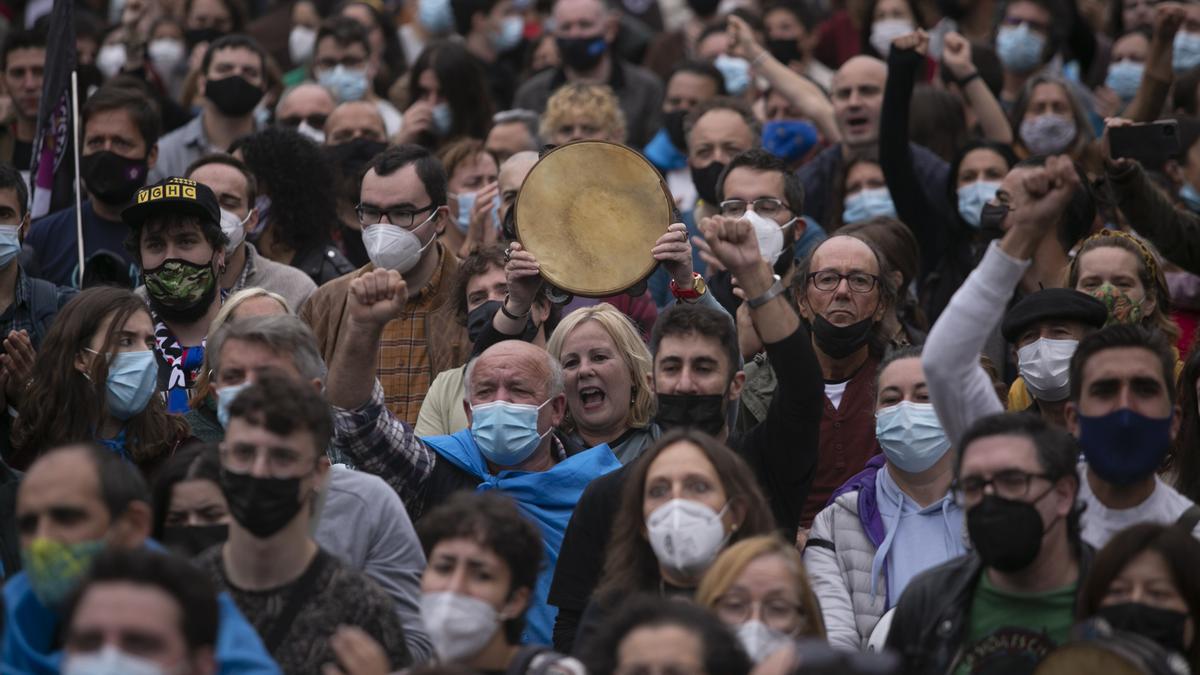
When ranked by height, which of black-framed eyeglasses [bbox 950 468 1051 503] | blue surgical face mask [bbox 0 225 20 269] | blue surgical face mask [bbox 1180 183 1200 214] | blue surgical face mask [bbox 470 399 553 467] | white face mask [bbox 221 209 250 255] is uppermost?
blue surgical face mask [bbox 1180 183 1200 214]

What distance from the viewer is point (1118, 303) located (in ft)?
29.1

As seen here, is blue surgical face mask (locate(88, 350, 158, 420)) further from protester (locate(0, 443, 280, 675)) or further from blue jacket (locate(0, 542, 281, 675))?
blue jacket (locate(0, 542, 281, 675))

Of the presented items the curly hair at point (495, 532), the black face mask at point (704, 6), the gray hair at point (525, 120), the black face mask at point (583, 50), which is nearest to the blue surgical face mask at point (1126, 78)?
the black face mask at point (704, 6)

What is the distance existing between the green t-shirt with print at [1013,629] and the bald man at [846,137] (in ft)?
17.6

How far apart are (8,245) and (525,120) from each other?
13.8 feet

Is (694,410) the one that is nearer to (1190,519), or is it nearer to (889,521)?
(889,521)

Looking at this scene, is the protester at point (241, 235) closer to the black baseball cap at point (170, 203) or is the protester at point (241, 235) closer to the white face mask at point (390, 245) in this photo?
the black baseball cap at point (170, 203)

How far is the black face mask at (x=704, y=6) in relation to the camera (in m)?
15.8

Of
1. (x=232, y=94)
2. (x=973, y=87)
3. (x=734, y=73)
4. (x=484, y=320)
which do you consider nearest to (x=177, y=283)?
(x=484, y=320)

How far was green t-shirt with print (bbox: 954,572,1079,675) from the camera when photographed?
6199 millimetres

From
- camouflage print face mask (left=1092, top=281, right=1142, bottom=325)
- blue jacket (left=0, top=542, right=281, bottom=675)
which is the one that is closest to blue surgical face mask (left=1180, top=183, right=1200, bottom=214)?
camouflage print face mask (left=1092, top=281, right=1142, bottom=325)

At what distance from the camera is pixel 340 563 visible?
20.9ft

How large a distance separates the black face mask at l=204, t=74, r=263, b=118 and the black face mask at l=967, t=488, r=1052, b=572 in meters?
7.12

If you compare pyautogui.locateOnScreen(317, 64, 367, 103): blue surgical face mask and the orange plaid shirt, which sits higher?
pyautogui.locateOnScreen(317, 64, 367, 103): blue surgical face mask
